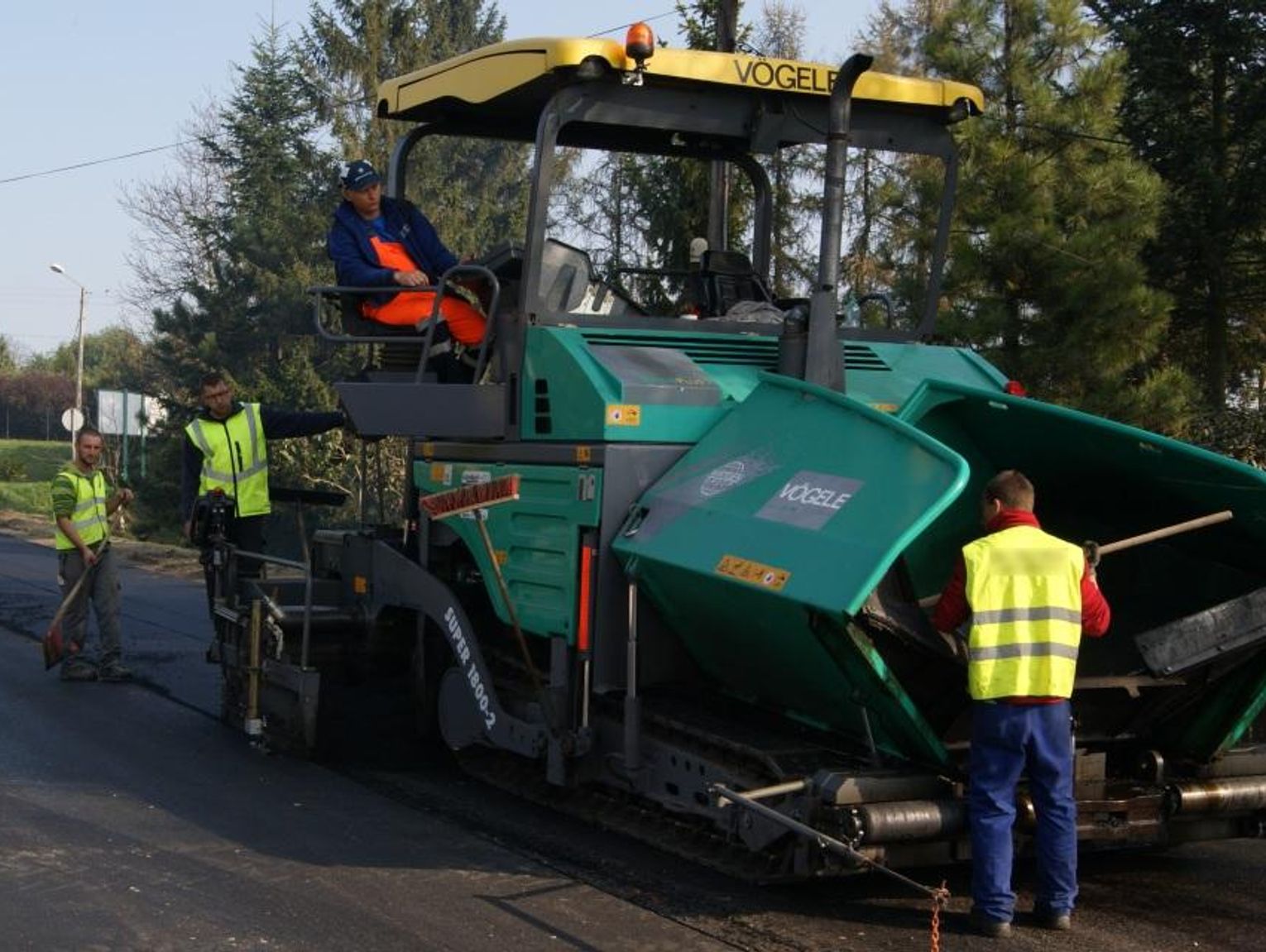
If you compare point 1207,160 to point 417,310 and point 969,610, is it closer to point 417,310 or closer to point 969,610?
point 417,310

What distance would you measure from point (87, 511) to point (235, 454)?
188 cm

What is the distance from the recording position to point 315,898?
17.8 ft

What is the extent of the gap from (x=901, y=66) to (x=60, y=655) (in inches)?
759

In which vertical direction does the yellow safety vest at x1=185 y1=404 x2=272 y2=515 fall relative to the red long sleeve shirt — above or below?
above

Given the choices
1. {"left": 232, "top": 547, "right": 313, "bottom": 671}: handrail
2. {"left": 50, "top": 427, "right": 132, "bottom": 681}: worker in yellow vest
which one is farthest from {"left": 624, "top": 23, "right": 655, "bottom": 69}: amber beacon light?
{"left": 50, "top": 427, "right": 132, "bottom": 681}: worker in yellow vest

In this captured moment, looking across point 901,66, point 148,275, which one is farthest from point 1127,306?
point 148,275

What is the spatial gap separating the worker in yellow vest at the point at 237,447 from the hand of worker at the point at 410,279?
165 cm

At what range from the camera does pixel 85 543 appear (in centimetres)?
1001

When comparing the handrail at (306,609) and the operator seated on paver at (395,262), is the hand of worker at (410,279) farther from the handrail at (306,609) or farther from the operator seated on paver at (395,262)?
the handrail at (306,609)

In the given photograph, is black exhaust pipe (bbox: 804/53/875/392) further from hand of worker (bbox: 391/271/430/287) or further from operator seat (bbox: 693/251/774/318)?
hand of worker (bbox: 391/271/430/287)

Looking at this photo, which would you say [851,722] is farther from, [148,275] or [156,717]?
[148,275]

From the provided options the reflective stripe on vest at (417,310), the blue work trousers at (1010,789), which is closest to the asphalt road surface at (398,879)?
the blue work trousers at (1010,789)

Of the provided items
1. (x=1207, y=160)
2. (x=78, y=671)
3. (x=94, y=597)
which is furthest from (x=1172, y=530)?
(x=1207, y=160)

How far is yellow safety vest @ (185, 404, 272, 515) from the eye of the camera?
8.68 metres
